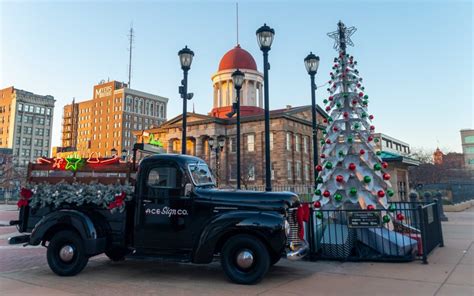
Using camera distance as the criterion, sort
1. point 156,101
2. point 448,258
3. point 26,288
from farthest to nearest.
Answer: point 156,101 < point 448,258 < point 26,288

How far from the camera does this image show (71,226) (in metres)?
7.23

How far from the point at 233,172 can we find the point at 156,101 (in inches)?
3422

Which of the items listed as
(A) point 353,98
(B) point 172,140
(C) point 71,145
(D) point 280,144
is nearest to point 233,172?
(D) point 280,144

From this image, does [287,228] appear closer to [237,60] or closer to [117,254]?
[117,254]

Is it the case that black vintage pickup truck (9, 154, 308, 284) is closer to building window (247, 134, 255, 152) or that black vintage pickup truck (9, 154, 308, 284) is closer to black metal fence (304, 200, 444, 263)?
black metal fence (304, 200, 444, 263)

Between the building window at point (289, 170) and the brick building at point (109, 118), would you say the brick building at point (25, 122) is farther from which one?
the building window at point (289, 170)

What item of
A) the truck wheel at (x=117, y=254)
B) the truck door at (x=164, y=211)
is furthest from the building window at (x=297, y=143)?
the truck door at (x=164, y=211)

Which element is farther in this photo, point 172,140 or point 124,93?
point 124,93

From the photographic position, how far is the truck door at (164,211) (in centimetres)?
681

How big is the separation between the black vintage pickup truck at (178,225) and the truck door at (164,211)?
0.02 meters

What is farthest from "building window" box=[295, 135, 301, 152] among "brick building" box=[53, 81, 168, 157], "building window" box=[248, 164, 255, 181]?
"brick building" box=[53, 81, 168, 157]

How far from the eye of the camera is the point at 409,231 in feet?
29.0

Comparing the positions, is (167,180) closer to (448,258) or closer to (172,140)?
(448,258)

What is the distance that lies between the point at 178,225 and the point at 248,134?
44411 millimetres
